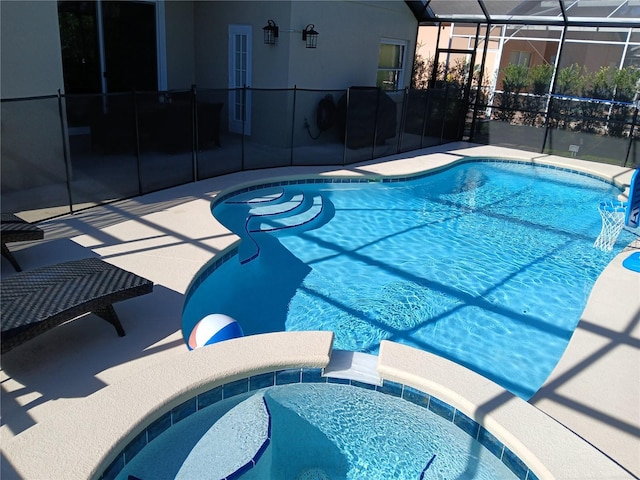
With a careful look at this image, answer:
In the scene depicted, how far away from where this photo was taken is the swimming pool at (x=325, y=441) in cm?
297

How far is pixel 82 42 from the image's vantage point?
9.77 m

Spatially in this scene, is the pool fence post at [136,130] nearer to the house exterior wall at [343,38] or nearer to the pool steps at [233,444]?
the house exterior wall at [343,38]

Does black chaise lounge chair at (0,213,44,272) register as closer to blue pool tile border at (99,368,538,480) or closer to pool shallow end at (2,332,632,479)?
pool shallow end at (2,332,632,479)

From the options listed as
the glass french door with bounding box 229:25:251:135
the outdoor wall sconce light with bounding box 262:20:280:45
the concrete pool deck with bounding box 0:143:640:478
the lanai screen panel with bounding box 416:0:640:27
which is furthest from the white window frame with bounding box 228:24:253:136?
the lanai screen panel with bounding box 416:0:640:27

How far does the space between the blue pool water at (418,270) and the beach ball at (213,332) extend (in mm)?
666

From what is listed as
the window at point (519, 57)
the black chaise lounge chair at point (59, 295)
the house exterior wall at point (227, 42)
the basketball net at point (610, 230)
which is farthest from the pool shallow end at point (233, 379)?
the window at point (519, 57)

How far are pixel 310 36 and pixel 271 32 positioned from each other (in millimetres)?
802

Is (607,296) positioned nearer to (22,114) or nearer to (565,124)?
(22,114)

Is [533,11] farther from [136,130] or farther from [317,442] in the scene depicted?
[317,442]

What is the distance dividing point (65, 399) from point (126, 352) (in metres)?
0.56

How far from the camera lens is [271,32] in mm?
10273

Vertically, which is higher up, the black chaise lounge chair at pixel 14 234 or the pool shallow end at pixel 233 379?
the black chaise lounge chair at pixel 14 234

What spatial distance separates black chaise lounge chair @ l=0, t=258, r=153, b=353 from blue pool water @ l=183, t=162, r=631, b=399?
86 centimetres

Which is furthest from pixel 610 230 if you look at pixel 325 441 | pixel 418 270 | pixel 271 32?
pixel 271 32
